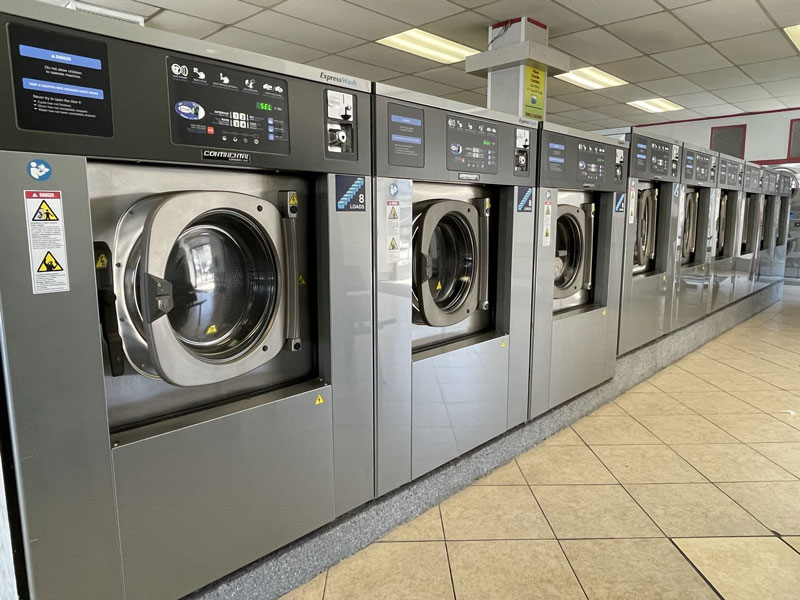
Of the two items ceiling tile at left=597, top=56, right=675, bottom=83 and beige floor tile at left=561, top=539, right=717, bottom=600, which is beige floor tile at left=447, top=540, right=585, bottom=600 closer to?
beige floor tile at left=561, top=539, right=717, bottom=600

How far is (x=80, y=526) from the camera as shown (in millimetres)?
1409

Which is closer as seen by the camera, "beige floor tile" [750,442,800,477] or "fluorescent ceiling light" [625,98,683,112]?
"beige floor tile" [750,442,800,477]

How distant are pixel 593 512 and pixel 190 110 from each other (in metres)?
2.42

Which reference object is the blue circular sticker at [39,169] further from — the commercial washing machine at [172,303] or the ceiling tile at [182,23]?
the ceiling tile at [182,23]

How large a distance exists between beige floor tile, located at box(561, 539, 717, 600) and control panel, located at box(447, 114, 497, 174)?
177 centimetres

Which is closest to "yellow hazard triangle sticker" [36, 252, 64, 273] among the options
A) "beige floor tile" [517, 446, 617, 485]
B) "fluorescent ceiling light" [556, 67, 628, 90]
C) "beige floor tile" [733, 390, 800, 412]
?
"beige floor tile" [517, 446, 617, 485]

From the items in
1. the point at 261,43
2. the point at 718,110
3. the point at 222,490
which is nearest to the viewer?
the point at 222,490

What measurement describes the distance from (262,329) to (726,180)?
20.0ft

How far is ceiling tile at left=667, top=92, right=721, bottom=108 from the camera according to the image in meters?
8.36

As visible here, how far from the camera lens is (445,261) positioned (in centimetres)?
280

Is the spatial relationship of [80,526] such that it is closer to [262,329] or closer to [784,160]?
[262,329]

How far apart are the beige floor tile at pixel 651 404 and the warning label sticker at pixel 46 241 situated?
12.1 feet

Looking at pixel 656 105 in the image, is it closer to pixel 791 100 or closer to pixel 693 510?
pixel 791 100

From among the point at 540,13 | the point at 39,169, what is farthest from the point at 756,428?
the point at 39,169
